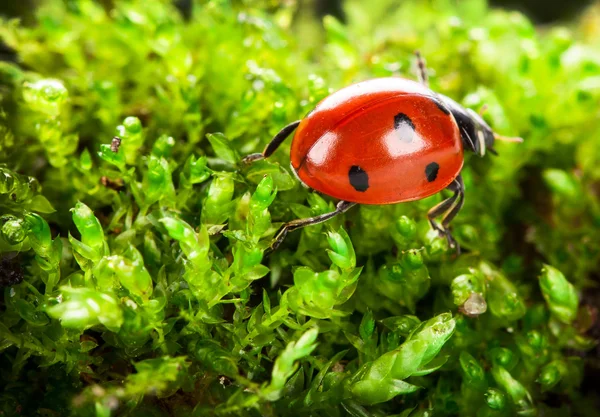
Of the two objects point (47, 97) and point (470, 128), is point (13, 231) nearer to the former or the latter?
point (47, 97)

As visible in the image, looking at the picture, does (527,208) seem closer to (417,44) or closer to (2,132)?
(417,44)

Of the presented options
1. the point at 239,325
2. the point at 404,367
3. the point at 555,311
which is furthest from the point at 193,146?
the point at 555,311

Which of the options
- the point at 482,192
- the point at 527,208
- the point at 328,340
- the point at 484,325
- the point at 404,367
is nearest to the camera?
the point at 404,367

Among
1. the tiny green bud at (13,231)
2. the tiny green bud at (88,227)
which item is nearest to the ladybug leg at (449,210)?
the tiny green bud at (88,227)

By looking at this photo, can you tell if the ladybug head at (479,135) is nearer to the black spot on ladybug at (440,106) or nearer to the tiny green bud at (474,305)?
the black spot on ladybug at (440,106)

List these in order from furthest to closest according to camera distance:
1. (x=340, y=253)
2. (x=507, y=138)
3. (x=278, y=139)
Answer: (x=507, y=138), (x=278, y=139), (x=340, y=253)

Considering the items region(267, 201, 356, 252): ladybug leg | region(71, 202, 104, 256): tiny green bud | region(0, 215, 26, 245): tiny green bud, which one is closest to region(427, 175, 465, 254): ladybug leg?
region(267, 201, 356, 252): ladybug leg

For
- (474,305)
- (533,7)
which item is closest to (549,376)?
(474,305)

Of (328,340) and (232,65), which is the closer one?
(328,340)
